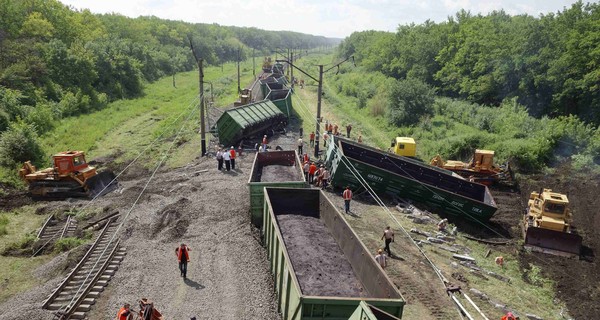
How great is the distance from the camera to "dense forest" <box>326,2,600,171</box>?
28.2m

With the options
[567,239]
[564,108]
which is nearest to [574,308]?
[567,239]

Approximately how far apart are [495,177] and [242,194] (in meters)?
14.9

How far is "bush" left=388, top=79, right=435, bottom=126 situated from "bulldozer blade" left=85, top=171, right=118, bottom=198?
82.1 feet

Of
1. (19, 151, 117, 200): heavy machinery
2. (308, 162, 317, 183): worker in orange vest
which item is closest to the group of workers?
(308, 162, 317, 183): worker in orange vest

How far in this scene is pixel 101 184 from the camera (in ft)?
66.8

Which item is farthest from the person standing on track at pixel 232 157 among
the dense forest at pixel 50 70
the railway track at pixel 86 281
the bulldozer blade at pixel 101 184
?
the dense forest at pixel 50 70

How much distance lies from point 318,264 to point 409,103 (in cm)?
2929

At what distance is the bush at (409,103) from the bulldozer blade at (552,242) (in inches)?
826

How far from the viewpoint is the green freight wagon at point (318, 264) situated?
8.03 meters

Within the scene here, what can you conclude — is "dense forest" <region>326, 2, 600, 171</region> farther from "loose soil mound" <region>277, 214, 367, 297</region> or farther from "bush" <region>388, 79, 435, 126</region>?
"loose soil mound" <region>277, 214, 367, 297</region>

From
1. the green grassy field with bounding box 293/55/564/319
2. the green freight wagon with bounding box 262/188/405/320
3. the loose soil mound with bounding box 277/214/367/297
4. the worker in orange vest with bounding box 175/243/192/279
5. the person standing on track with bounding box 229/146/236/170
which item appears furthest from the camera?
the person standing on track with bounding box 229/146/236/170

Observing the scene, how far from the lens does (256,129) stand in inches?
1141

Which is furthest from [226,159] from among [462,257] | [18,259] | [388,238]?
[462,257]

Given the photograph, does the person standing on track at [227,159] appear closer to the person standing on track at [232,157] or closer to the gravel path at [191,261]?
the person standing on track at [232,157]
